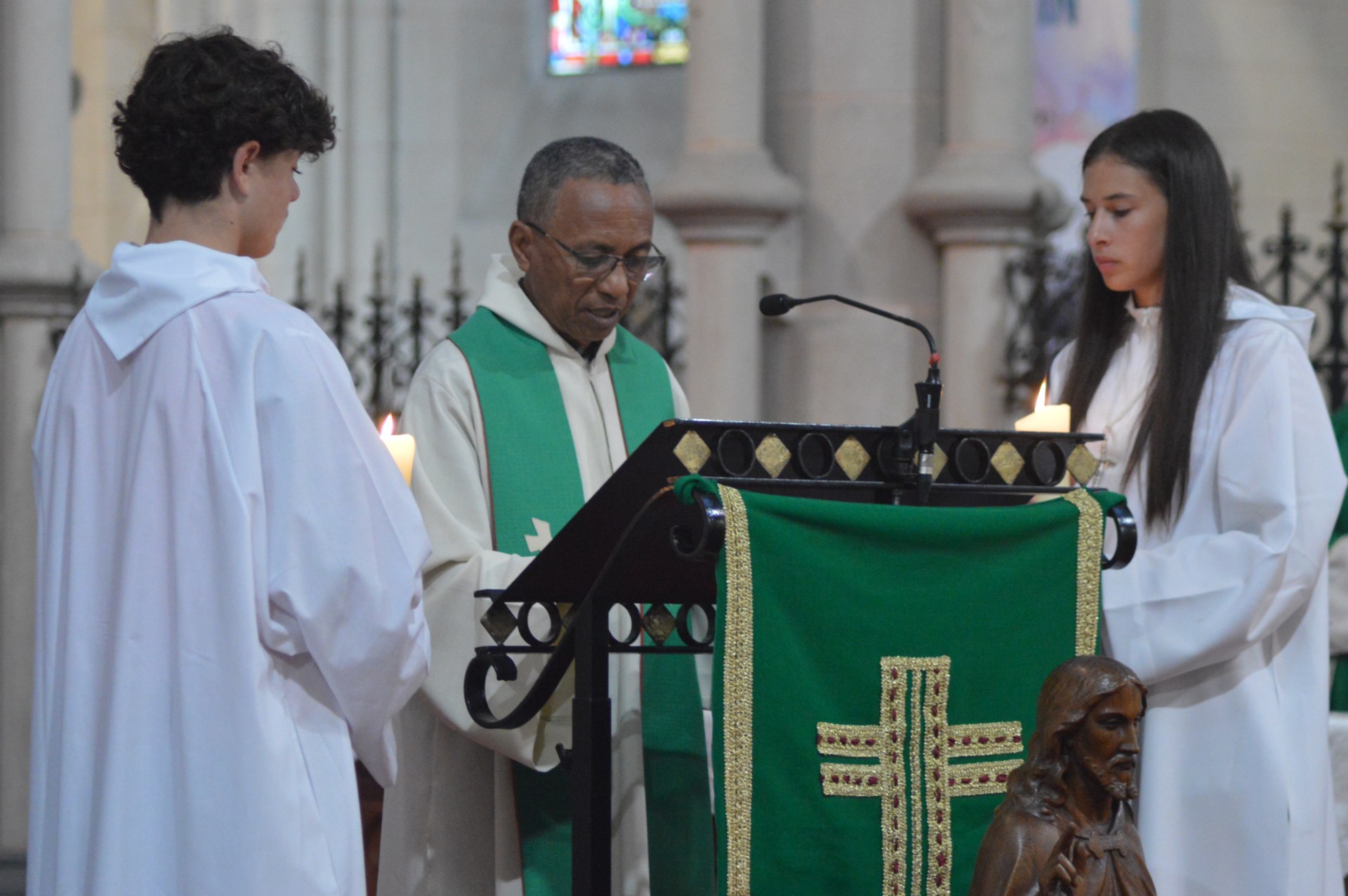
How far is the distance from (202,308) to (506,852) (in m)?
1.37

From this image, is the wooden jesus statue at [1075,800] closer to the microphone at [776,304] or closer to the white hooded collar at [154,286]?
the microphone at [776,304]

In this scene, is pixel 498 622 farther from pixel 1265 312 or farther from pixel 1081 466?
pixel 1265 312

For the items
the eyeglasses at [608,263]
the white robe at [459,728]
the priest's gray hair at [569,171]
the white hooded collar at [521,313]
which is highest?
the priest's gray hair at [569,171]

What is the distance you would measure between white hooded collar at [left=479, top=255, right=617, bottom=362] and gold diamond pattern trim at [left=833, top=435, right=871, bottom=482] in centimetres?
103

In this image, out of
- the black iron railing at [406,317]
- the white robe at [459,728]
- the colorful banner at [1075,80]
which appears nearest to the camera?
the white robe at [459,728]

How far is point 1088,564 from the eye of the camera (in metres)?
3.09

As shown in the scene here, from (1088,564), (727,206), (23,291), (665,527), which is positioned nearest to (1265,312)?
(1088,564)

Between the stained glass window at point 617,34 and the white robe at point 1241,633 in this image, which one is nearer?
the white robe at point 1241,633

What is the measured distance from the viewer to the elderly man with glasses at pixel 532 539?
A: 3.47 meters

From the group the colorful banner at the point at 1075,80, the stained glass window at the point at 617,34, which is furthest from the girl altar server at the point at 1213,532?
the stained glass window at the point at 617,34

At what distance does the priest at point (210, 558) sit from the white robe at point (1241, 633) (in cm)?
166

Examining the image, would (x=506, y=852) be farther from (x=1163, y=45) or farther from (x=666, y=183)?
(x=1163, y=45)

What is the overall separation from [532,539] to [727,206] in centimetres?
308

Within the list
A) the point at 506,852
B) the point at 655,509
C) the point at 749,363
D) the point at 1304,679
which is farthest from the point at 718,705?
the point at 749,363
